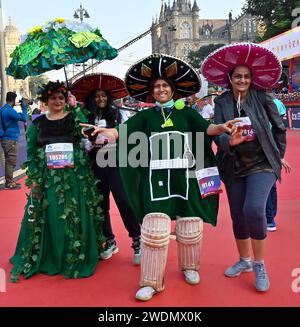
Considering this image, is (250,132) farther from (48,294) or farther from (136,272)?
(48,294)

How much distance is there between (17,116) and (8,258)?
3.80m

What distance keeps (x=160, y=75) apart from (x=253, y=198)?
44.3 inches

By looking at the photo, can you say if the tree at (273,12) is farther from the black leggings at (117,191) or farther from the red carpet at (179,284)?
the black leggings at (117,191)

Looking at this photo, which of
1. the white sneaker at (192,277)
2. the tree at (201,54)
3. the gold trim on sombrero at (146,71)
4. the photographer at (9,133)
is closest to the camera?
the gold trim on sombrero at (146,71)

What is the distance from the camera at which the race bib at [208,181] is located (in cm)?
309

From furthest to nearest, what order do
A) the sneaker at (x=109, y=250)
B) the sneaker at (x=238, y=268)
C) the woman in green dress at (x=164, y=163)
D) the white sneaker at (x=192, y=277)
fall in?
1. the sneaker at (x=109, y=250)
2. the sneaker at (x=238, y=268)
3. the white sneaker at (x=192, y=277)
4. the woman in green dress at (x=164, y=163)

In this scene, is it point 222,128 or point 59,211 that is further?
point 59,211

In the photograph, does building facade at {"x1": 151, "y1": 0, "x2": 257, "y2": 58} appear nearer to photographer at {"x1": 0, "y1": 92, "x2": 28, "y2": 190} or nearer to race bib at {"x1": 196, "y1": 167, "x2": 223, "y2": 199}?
photographer at {"x1": 0, "y1": 92, "x2": 28, "y2": 190}

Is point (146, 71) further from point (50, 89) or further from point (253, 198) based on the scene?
point (253, 198)

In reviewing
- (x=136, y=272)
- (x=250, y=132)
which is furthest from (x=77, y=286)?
(x=250, y=132)

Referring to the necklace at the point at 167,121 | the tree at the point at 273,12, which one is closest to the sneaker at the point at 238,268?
the necklace at the point at 167,121

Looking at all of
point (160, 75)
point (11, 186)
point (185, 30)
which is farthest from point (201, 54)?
point (160, 75)

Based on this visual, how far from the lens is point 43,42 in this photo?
3176mm

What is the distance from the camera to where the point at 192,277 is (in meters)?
3.18
